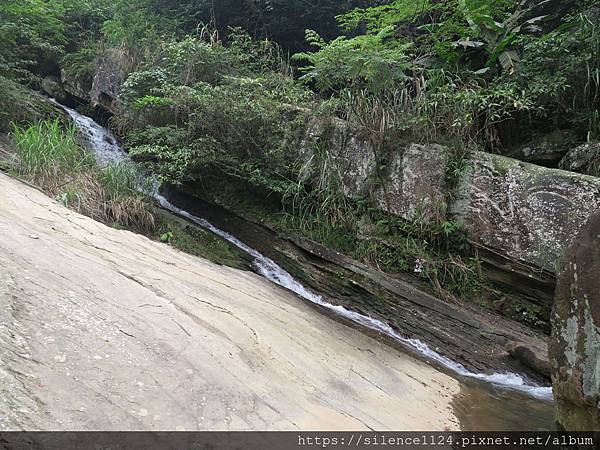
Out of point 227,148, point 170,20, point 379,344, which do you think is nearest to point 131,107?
point 227,148

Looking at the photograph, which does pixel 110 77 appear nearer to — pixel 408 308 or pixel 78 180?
pixel 78 180

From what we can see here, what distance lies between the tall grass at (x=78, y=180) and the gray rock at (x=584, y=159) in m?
6.19

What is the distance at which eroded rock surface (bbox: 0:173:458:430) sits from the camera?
207 centimetres

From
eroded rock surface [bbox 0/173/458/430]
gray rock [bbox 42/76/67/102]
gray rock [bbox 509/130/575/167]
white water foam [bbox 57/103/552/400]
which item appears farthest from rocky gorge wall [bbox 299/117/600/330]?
gray rock [bbox 42/76/67/102]

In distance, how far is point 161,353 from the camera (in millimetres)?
2604

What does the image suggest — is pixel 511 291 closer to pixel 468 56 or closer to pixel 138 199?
pixel 468 56

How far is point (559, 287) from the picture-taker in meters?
2.94

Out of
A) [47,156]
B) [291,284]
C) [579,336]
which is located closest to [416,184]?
[291,284]

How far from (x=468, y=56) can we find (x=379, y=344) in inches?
213

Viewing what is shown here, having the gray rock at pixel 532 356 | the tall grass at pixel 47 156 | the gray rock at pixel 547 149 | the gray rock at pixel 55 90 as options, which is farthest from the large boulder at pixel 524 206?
the gray rock at pixel 55 90

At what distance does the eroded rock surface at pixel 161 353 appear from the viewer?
2066mm

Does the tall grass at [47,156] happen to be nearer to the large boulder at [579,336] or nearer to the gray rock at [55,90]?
the gray rock at [55,90]

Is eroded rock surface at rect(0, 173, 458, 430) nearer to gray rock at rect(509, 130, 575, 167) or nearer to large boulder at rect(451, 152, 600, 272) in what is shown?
large boulder at rect(451, 152, 600, 272)

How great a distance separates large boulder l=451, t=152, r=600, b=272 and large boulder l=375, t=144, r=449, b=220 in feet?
Result: 0.98
